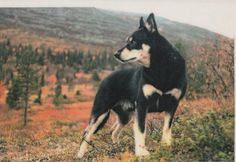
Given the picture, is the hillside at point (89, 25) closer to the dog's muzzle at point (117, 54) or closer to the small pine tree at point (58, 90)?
the dog's muzzle at point (117, 54)

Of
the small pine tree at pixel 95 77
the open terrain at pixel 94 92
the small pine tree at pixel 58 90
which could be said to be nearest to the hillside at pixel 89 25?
the open terrain at pixel 94 92

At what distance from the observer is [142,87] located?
4328mm

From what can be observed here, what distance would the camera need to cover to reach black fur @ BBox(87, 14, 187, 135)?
4305 millimetres

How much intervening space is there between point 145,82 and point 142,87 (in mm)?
41

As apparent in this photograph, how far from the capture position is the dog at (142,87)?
14.1 feet

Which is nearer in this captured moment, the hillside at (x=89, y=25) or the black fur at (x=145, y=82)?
the black fur at (x=145, y=82)

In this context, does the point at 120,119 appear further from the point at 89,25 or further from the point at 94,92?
the point at 89,25

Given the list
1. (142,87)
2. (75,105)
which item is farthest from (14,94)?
(142,87)

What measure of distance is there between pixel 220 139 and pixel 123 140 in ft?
2.28

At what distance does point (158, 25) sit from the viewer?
174 inches

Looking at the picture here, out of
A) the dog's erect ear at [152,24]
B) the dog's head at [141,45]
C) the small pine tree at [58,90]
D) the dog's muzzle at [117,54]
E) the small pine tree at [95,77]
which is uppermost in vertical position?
the dog's erect ear at [152,24]

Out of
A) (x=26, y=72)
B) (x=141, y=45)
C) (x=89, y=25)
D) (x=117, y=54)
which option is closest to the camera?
(x=141, y=45)

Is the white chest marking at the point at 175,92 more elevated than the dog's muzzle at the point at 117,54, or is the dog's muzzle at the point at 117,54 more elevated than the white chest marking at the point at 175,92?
the dog's muzzle at the point at 117,54

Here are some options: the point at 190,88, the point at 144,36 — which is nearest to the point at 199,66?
the point at 190,88
